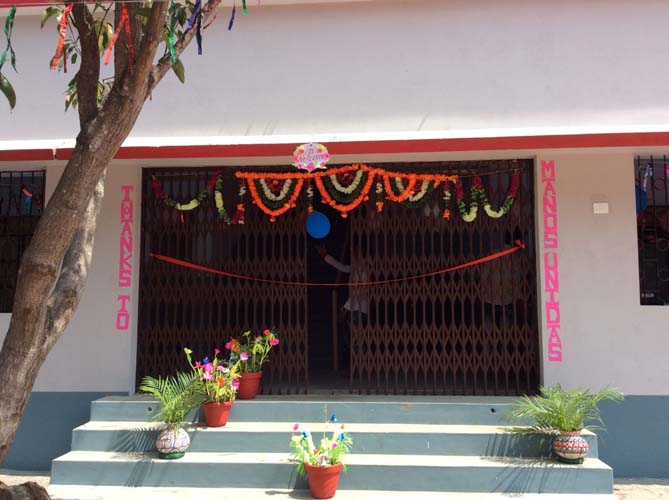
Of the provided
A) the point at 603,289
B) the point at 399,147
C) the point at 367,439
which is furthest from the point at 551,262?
the point at 367,439

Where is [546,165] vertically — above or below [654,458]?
above

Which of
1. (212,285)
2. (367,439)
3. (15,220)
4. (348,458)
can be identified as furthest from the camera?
(15,220)

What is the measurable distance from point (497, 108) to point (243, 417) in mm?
4036

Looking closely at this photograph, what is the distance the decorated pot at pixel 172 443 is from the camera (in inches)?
193

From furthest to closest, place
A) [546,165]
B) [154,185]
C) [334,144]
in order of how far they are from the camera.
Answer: [154,185] < [546,165] < [334,144]

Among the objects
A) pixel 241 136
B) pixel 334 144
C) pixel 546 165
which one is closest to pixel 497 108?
pixel 546 165

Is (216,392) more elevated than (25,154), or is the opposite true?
(25,154)

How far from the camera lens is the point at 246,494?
15.5ft

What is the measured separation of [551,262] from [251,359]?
3.33m

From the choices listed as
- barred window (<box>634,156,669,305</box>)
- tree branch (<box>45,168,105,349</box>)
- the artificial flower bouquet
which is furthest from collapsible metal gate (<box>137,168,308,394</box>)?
barred window (<box>634,156,669,305</box>)

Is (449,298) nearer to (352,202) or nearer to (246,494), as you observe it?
(352,202)

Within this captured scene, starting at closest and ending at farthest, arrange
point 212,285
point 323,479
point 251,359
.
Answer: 1. point 323,479
2. point 251,359
3. point 212,285

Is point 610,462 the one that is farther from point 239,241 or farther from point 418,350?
point 239,241

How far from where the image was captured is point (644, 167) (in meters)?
6.09
